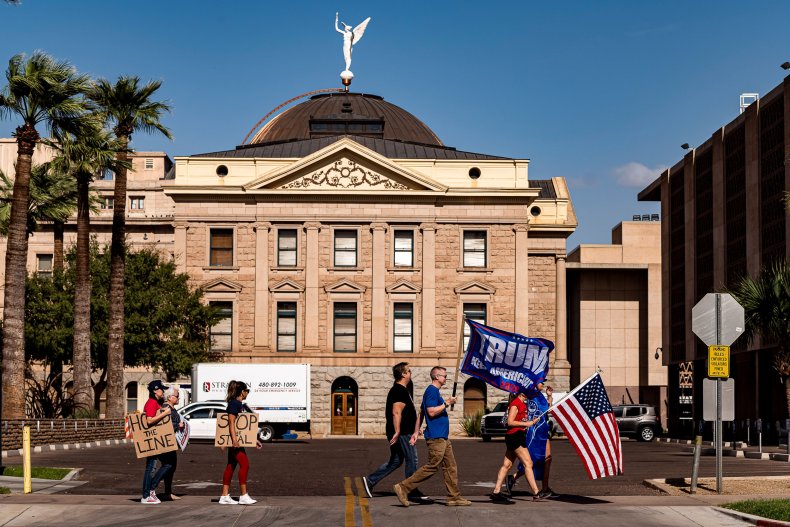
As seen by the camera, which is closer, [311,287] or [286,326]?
[311,287]

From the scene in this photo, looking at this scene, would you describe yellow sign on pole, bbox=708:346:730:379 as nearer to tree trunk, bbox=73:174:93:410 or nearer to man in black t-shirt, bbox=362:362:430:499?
man in black t-shirt, bbox=362:362:430:499

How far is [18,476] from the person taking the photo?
23516 millimetres

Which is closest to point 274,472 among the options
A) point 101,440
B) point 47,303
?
point 101,440

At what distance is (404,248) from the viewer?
6619 centimetres

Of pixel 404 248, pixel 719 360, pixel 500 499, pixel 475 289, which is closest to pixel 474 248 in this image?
pixel 475 289

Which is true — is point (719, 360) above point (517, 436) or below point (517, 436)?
above

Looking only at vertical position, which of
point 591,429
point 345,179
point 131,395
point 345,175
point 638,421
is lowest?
point 131,395

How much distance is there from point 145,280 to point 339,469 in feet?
116

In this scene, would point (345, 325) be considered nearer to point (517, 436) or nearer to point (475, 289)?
point (475, 289)

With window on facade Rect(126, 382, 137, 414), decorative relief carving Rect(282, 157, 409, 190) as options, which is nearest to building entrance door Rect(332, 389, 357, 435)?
decorative relief carving Rect(282, 157, 409, 190)

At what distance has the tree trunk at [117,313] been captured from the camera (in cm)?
4700

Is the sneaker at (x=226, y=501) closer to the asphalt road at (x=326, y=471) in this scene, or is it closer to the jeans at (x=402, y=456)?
the jeans at (x=402, y=456)

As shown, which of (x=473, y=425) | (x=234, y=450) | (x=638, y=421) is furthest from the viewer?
(x=473, y=425)

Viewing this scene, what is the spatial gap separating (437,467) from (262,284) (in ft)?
158
